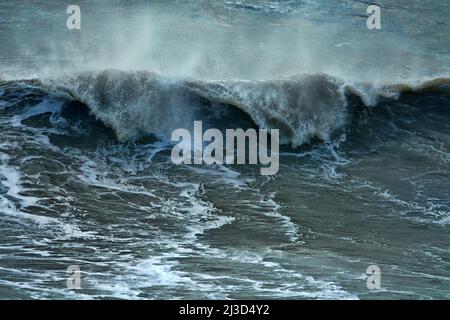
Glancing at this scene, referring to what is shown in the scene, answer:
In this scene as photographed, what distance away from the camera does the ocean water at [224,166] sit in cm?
1016

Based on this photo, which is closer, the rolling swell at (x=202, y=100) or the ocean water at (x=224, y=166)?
the ocean water at (x=224, y=166)

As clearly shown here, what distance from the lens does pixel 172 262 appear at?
10344 mm

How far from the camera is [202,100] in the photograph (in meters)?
16.1

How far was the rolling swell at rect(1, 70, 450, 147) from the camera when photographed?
15.6 metres

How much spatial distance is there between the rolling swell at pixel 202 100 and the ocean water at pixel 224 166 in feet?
0.10

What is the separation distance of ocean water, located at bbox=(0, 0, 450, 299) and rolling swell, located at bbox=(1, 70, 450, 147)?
0.03 metres

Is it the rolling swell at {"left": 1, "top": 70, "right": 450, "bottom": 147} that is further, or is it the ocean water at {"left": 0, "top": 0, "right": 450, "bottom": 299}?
the rolling swell at {"left": 1, "top": 70, "right": 450, "bottom": 147}

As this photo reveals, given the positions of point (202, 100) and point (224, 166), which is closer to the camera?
point (224, 166)

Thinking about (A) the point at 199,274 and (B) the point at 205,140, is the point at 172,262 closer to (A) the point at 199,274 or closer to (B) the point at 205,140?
(A) the point at 199,274

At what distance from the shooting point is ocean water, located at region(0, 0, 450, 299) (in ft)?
33.3

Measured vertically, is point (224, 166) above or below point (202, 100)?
below

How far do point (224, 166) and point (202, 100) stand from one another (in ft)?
6.66
